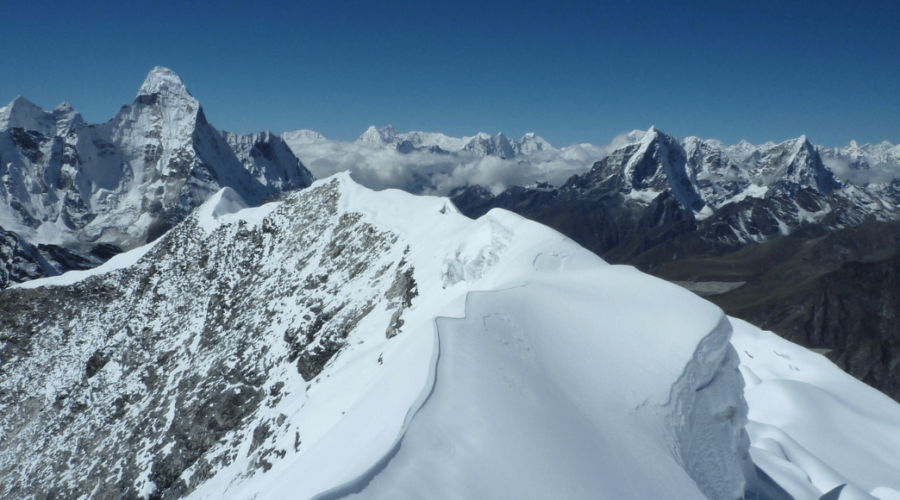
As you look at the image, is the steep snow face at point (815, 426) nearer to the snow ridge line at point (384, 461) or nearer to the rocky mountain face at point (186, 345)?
the snow ridge line at point (384, 461)

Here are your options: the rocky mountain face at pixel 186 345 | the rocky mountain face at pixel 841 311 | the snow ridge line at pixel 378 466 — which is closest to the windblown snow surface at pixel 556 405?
the snow ridge line at pixel 378 466

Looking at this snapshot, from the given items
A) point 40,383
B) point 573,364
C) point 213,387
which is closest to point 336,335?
point 213,387

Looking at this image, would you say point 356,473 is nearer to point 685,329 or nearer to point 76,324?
point 685,329

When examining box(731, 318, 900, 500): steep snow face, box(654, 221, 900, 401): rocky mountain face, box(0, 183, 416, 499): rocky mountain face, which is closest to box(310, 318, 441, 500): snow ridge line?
box(731, 318, 900, 500): steep snow face

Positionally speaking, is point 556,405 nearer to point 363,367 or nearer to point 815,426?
point 363,367

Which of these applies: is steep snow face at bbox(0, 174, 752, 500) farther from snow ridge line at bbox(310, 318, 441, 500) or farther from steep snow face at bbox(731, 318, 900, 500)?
steep snow face at bbox(731, 318, 900, 500)
